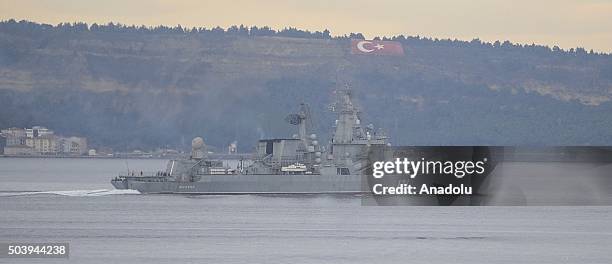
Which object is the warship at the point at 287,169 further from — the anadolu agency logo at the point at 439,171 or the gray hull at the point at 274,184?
the anadolu agency logo at the point at 439,171

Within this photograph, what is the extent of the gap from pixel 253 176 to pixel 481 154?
142 ft

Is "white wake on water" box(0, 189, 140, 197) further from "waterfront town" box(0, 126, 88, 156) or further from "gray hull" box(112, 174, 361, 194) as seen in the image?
"waterfront town" box(0, 126, 88, 156)

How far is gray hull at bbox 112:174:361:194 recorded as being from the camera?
2904 inches

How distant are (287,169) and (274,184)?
1142mm

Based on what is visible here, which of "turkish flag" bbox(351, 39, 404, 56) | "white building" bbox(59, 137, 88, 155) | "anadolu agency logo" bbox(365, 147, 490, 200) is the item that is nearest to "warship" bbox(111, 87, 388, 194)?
"anadolu agency logo" bbox(365, 147, 490, 200)

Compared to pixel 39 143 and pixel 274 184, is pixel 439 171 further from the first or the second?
pixel 39 143

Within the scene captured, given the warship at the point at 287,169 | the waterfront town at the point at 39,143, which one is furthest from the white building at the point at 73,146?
the warship at the point at 287,169

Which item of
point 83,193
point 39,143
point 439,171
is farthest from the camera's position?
point 39,143

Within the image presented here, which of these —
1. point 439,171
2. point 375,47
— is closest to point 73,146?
point 375,47

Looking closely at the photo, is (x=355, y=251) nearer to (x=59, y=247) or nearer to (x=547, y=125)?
(x=59, y=247)

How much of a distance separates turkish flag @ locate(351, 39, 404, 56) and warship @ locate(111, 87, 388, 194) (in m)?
80.6

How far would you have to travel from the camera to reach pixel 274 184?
73875 millimetres

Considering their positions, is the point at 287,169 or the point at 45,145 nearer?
the point at 287,169

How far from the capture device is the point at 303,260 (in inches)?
1700
